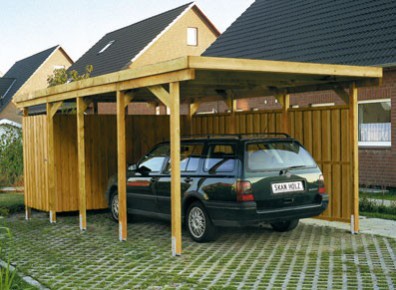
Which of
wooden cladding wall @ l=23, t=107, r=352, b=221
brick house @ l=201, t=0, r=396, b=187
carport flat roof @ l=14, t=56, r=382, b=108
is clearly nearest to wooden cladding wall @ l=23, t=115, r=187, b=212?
wooden cladding wall @ l=23, t=107, r=352, b=221

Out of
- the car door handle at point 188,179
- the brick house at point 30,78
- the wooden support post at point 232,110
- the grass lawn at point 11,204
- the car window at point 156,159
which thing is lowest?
the grass lawn at point 11,204

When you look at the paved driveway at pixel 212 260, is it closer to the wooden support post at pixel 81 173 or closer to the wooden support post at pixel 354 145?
the wooden support post at pixel 81 173

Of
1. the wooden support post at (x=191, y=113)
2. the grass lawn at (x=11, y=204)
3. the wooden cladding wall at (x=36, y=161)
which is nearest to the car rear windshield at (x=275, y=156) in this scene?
the wooden support post at (x=191, y=113)

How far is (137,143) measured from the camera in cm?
1417

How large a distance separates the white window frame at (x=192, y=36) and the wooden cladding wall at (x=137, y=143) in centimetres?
2530

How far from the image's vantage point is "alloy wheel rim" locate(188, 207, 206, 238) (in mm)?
9509

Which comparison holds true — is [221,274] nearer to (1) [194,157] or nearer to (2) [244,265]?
(2) [244,265]

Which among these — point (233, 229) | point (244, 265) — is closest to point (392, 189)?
point (233, 229)

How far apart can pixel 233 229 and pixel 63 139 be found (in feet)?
14.9

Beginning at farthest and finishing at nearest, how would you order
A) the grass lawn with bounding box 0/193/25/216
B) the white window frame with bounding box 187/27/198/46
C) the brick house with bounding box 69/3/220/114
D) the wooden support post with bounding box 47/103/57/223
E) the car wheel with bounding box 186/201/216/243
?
the white window frame with bounding box 187/27/198/46 → the brick house with bounding box 69/3/220/114 → the grass lawn with bounding box 0/193/25/216 → the wooden support post with bounding box 47/103/57/223 → the car wheel with bounding box 186/201/216/243

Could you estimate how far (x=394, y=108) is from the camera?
17125 millimetres

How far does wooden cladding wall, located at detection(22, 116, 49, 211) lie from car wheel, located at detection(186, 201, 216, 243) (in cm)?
420

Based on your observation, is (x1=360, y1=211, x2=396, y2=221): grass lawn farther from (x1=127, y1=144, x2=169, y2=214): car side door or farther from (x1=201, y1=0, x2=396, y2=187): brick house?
(x1=127, y1=144, x2=169, y2=214): car side door

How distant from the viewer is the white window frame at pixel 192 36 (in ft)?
128
